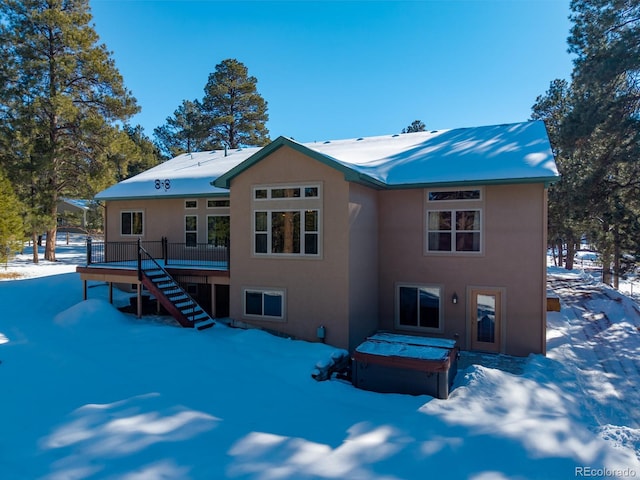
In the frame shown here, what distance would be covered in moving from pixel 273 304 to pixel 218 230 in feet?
14.8

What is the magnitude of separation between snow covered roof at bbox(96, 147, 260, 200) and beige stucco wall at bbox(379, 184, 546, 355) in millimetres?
6125

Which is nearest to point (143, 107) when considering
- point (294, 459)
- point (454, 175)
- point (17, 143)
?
point (17, 143)

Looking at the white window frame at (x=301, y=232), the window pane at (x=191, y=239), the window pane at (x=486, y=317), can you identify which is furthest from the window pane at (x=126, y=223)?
the window pane at (x=486, y=317)

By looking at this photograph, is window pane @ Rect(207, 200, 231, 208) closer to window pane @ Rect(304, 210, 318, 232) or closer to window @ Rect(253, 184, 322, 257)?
window @ Rect(253, 184, 322, 257)

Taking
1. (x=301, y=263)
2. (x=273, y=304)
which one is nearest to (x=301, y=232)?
(x=301, y=263)

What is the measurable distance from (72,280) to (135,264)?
5.13 metres

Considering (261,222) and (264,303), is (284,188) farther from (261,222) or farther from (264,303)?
(264,303)

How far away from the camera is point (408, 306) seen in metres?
11.3

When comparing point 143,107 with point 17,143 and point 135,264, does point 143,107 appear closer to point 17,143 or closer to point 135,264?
point 17,143

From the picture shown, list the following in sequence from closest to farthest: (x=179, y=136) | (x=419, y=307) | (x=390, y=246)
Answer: (x=419, y=307) < (x=390, y=246) < (x=179, y=136)

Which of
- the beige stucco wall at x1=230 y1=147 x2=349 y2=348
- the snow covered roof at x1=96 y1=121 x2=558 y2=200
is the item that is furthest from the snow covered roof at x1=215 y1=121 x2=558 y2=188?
the beige stucco wall at x1=230 y1=147 x2=349 y2=348

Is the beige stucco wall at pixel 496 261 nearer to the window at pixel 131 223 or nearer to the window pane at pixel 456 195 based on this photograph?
the window pane at pixel 456 195

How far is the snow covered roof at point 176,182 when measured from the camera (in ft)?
45.4

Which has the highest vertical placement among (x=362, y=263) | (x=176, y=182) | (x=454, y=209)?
(x=176, y=182)
